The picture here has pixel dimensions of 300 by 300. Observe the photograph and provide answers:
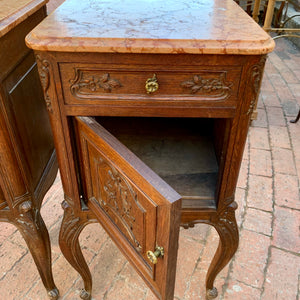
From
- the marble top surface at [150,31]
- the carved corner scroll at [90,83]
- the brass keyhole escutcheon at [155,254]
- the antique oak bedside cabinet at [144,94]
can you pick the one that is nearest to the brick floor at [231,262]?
the antique oak bedside cabinet at [144,94]

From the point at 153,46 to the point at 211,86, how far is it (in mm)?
184

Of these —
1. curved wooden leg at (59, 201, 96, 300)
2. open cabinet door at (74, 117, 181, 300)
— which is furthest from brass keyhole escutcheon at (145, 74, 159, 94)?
curved wooden leg at (59, 201, 96, 300)

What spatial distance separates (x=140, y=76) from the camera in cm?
78

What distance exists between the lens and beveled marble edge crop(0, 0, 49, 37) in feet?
2.75

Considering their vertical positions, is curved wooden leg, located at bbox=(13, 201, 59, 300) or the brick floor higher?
curved wooden leg, located at bbox=(13, 201, 59, 300)

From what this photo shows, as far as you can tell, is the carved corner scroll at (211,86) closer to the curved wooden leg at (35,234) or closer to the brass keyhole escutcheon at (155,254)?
the brass keyhole escutcheon at (155,254)

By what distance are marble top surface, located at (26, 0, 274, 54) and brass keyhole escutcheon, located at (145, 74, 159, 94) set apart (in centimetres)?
8

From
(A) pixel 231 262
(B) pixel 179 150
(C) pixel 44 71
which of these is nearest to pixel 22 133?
(C) pixel 44 71

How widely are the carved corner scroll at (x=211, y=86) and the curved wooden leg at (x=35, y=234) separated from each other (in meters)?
0.68

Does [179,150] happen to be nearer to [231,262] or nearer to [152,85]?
[152,85]

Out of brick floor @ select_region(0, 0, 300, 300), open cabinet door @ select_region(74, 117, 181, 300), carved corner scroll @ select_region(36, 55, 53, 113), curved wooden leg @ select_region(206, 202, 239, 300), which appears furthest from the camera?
brick floor @ select_region(0, 0, 300, 300)

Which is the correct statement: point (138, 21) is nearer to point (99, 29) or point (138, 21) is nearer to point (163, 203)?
point (99, 29)

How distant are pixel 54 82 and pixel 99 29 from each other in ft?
0.58

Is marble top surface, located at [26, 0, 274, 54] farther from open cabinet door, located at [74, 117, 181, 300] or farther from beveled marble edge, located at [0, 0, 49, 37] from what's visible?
open cabinet door, located at [74, 117, 181, 300]
